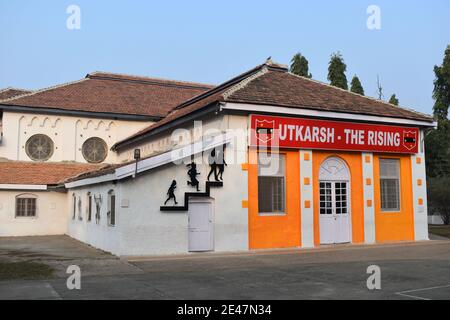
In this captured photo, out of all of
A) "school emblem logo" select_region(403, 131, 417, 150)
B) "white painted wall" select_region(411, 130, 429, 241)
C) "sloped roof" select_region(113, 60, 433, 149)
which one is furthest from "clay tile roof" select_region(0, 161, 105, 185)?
"white painted wall" select_region(411, 130, 429, 241)

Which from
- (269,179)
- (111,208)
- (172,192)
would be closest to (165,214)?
(172,192)

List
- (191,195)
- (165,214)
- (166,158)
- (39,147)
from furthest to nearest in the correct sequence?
(39,147)
(191,195)
(165,214)
(166,158)

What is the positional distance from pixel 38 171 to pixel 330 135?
1640 cm

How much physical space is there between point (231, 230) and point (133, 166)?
4327 millimetres

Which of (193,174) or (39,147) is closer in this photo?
(193,174)

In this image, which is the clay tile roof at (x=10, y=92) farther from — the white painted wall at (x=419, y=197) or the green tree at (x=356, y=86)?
the green tree at (x=356, y=86)

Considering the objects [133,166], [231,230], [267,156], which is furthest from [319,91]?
[133,166]

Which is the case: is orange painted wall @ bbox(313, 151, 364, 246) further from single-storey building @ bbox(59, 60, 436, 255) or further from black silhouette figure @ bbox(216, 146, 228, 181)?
black silhouette figure @ bbox(216, 146, 228, 181)

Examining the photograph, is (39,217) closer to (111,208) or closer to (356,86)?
(111,208)

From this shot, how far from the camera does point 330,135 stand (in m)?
19.2

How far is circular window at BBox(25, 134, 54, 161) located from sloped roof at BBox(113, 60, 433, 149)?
7878 millimetres

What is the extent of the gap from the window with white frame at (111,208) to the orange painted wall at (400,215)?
35.5 feet

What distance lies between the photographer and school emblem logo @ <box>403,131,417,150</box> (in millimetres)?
20938

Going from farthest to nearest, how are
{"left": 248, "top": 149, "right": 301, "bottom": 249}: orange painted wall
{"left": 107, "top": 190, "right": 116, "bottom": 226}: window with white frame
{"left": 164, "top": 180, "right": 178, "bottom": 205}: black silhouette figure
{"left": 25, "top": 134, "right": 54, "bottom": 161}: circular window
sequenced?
{"left": 25, "top": 134, "right": 54, "bottom": 161}: circular window < {"left": 248, "top": 149, "right": 301, "bottom": 249}: orange painted wall < {"left": 107, "top": 190, "right": 116, "bottom": 226}: window with white frame < {"left": 164, "top": 180, "right": 178, "bottom": 205}: black silhouette figure
